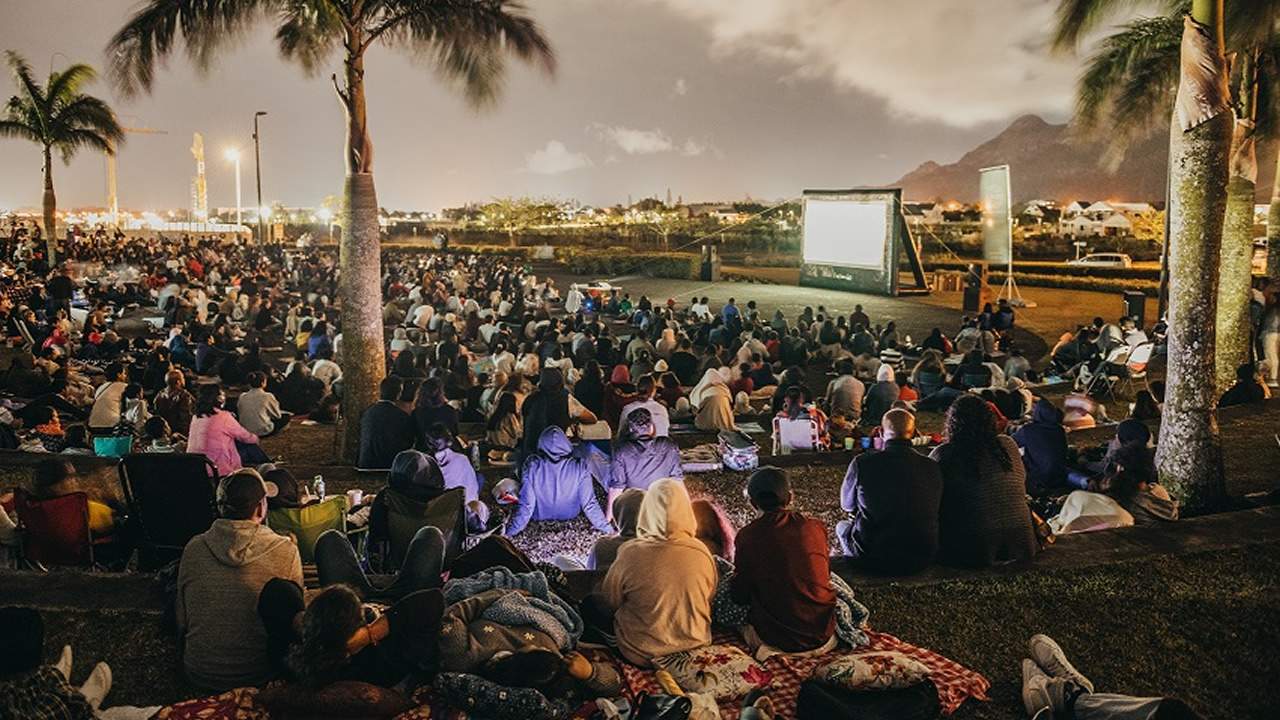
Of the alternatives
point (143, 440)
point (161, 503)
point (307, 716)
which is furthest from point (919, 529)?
point (143, 440)

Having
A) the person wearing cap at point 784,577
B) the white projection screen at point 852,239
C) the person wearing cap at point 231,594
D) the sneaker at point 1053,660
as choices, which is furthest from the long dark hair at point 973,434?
the white projection screen at point 852,239

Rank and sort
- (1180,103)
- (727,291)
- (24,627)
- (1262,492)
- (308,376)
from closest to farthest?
(24,627) < (1180,103) < (1262,492) < (308,376) < (727,291)

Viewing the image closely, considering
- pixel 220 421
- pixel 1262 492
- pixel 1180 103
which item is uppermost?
pixel 1180 103

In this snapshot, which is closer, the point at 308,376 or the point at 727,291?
the point at 308,376

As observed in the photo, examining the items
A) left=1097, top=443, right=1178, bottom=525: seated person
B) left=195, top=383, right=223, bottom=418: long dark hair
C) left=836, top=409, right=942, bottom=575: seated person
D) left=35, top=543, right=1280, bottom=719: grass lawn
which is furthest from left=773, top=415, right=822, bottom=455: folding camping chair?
left=195, top=383, right=223, bottom=418: long dark hair

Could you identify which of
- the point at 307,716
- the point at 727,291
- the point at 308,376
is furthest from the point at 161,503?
the point at 727,291

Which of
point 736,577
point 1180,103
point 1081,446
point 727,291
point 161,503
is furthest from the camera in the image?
point 727,291

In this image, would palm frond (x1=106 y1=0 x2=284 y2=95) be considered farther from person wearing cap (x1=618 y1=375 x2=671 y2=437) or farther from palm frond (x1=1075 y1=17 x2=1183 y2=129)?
palm frond (x1=1075 y1=17 x2=1183 y2=129)

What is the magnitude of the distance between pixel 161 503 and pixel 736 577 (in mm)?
3869

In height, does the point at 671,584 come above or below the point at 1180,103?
below

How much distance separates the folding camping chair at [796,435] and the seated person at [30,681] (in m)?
6.92

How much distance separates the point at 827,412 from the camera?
35.0 feet

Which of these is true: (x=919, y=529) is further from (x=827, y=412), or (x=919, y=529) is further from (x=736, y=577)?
(x=827, y=412)

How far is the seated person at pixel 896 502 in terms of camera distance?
5.14 meters
